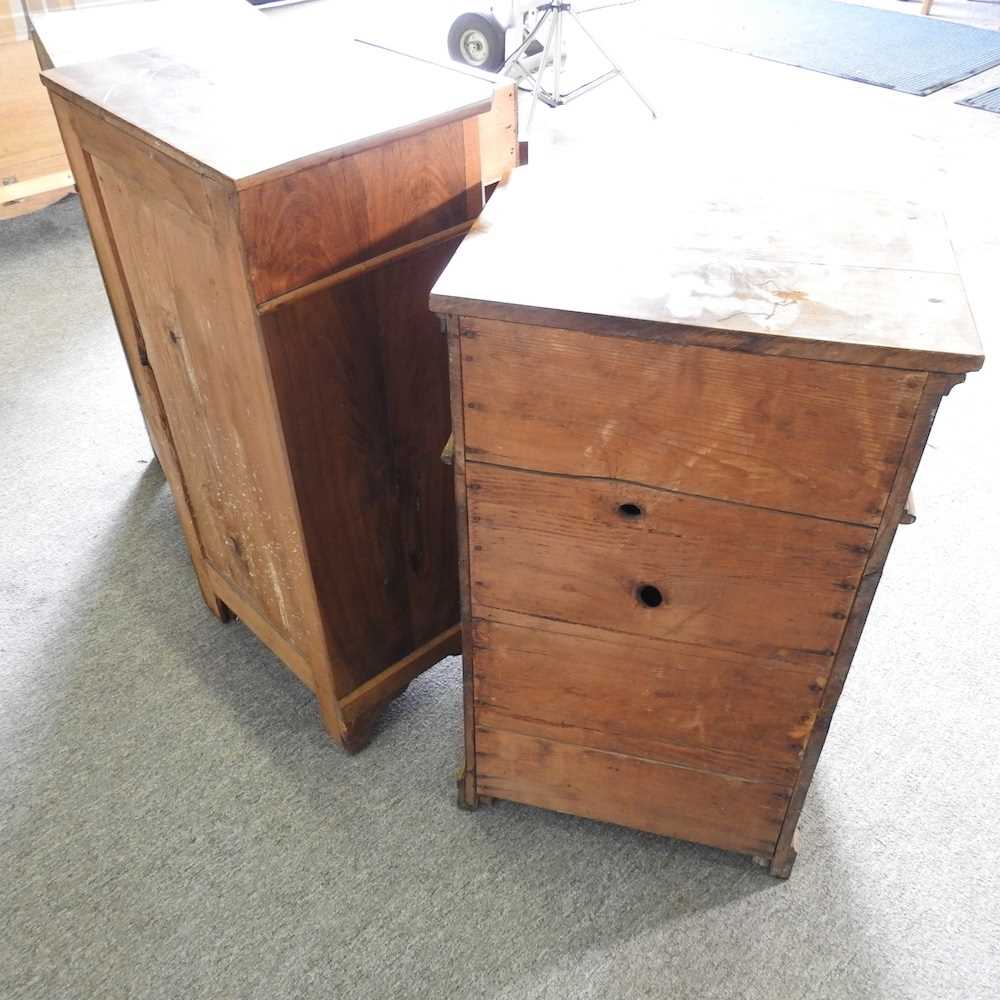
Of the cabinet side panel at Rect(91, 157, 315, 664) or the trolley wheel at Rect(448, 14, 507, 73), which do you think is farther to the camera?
the trolley wheel at Rect(448, 14, 507, 73)

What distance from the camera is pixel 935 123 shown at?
12.1 feet

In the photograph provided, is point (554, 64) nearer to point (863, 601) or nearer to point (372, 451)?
point (372, 451)

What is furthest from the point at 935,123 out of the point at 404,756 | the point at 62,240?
the point at 404,756

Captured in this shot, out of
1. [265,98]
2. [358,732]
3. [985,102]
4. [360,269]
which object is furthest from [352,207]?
[985,102]

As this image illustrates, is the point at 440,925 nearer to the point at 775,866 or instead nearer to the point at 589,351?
the point at 775,866

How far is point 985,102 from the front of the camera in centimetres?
393

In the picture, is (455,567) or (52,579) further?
(52,579)

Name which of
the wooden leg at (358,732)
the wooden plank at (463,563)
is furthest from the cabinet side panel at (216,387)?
the wooden plank at (463,563)

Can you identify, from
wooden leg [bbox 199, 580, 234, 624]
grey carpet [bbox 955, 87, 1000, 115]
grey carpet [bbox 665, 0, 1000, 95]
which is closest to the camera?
wooden leg [bbox 199, 580, 234, 624]

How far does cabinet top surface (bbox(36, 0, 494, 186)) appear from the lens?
98 cm

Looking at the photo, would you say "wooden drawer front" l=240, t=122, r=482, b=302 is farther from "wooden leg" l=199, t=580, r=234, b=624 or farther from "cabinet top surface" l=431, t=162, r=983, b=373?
"wooden leg" l=199, t=580, r=234, b=624

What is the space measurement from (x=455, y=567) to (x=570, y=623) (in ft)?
1.27

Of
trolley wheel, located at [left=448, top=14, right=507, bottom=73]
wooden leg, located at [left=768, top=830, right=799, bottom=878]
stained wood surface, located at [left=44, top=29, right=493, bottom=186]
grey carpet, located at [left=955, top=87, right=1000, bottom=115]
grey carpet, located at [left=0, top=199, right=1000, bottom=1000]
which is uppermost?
stained wood surface, located at [left=44, top=29, right=493, bottom=186]

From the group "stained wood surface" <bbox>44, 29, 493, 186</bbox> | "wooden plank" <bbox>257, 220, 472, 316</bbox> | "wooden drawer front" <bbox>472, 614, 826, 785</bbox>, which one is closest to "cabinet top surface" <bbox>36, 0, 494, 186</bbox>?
"stained wood surface" <bbox>44, 29, 493, 186</bbox>
